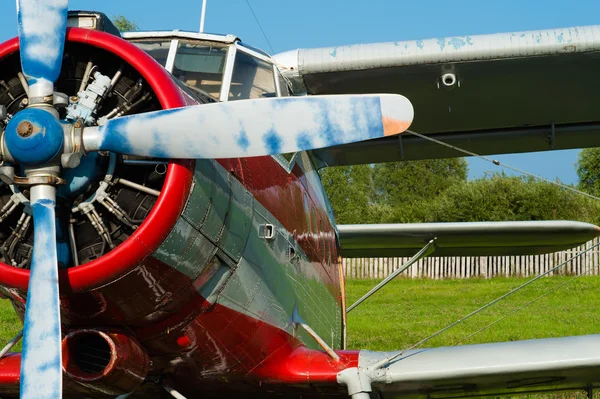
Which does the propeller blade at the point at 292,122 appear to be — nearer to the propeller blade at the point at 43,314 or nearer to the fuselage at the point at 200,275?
the fuselage at the point at 200,275

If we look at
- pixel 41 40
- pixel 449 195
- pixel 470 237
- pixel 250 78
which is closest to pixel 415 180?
pixel 449 195

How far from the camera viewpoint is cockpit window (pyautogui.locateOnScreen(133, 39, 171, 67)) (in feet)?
18.7

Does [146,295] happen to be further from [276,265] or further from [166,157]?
[276,265]

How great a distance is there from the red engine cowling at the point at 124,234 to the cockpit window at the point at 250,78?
88 centimetres

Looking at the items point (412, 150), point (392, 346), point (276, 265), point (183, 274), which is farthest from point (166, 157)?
point (392, 346)

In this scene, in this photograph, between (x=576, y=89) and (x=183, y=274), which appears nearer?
(x=183, y=274)

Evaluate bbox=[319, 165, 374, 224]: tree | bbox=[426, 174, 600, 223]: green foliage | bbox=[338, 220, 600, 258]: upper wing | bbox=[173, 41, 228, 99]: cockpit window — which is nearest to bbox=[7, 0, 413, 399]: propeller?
bbox=[173, 41, 228, 99]: cockpit window

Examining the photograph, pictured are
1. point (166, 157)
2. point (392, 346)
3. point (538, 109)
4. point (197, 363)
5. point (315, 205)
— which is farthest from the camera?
point (392, 346)

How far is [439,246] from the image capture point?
32.6 ft

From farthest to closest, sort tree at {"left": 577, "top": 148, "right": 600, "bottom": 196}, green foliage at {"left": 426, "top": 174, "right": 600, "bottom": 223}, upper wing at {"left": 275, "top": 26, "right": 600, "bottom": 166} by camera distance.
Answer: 1. tree at {"left": 577, "top": 148, "right": 600, "bottom": 196}
2. green foliage at {"left": 426, "top": 174, "right": 600, "bottom": 223}
3. upper wing at {"left": 275, "top": 26, "right": 600, "bottom": 166}

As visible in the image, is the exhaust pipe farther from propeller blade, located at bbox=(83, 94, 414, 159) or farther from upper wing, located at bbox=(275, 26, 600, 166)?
upper wing, located at bbox=(275, 26, 600, 166)

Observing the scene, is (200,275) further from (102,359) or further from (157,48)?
(157,48)

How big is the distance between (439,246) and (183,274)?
560 cm

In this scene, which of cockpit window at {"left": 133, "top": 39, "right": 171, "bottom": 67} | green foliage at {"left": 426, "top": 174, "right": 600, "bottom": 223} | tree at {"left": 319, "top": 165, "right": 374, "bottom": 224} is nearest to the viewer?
cockpit window at {"left": 133, "top": 39, "right": 171, "bottom": 67}
